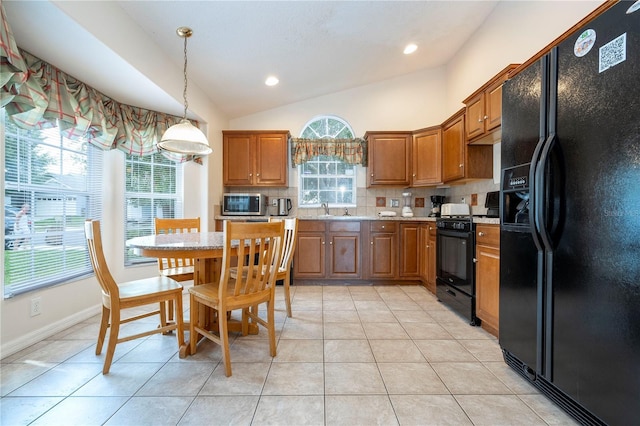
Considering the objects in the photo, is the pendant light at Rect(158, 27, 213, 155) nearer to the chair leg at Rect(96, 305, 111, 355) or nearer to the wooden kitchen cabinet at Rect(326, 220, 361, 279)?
the chair leg at Rect(96, 305, 111, 355)

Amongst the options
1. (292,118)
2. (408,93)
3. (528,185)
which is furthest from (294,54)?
(528,185)

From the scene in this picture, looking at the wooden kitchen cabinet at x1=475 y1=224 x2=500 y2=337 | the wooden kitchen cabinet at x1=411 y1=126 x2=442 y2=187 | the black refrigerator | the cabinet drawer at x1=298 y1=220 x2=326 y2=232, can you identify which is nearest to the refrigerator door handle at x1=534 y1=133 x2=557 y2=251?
the black refrigerator

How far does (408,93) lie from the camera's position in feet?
13.1

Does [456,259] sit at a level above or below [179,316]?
above

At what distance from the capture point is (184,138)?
1.96m

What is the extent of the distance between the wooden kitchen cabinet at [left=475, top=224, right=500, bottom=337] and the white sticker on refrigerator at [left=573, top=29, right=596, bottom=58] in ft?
3.72

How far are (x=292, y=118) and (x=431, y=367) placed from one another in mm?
3619

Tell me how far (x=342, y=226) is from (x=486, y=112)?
1.97 m

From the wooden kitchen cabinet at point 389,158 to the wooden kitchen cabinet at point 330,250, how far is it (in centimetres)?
82

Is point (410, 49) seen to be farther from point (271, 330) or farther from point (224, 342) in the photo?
point (224, 342)

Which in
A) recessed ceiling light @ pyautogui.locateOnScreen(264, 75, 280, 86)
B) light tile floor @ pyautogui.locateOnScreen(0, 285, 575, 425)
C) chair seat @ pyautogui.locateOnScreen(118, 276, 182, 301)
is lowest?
light tile floor @ pyautogui.locateOnScreen(0, 285, 575, 425)

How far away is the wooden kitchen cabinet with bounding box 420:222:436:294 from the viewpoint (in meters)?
3.09

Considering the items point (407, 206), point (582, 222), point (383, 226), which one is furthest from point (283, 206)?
point (582, 222)

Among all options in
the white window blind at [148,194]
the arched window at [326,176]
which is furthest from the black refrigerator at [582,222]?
the white window blind at [148,194]
